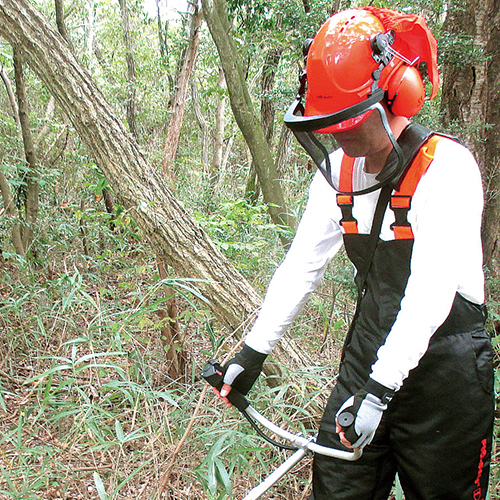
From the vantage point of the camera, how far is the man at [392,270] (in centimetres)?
125

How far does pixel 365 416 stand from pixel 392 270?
46cm

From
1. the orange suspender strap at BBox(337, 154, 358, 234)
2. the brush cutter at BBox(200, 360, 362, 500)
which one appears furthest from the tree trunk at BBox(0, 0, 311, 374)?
the orange suspender strap at BBox(337, 154, 358, 234)

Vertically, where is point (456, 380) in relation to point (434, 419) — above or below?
above

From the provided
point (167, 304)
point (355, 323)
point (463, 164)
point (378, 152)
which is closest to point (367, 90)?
point (378, 152)

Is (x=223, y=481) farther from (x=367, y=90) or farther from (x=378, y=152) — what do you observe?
(x=367, y=90)

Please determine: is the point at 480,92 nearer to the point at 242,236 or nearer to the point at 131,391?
the point at 242,236

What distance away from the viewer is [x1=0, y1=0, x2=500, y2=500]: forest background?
2.02m

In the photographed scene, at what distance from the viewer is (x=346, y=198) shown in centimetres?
148

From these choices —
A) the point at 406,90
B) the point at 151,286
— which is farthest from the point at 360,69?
the point at 151,286

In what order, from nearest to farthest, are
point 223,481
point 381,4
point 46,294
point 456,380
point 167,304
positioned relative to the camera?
point 456,380 < point 223,481 < point 167,304 < point 46,294 < point 381,4

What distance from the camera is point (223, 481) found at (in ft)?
5.47

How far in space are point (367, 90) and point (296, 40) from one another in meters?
3.89

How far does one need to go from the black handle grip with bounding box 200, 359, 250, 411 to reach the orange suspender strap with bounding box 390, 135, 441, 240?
0.81 metres

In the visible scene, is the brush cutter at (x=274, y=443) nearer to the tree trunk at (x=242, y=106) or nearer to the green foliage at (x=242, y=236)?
the green foliage at (x=242, y=236)
